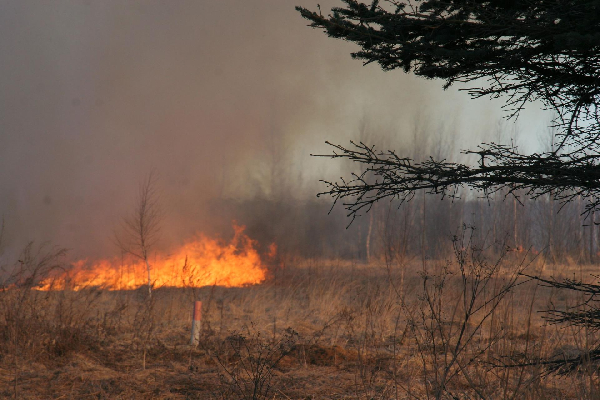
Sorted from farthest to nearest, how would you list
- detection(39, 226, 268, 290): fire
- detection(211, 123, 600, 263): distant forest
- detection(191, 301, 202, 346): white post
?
detection(211, 123, 600, 263): distant forest → detection(39, 226, 268, 290): fire → detection(191, 301, 202, 346): white post

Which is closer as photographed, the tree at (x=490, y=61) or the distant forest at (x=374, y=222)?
the tree at (x=490, y=61)

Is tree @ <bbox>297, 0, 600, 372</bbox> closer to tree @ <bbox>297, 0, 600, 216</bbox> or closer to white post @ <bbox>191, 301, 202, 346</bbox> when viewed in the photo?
tree @ <bbox>297, 0, 600, 216</bbox>

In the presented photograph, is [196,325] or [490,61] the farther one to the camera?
[196,325]

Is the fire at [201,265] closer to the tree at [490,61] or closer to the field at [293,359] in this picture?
the field at [293,359]

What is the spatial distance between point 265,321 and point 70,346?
11.7ft

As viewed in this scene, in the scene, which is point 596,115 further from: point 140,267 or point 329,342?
point 140,267

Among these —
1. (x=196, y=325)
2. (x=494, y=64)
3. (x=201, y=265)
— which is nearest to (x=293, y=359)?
(x=196, y=325)

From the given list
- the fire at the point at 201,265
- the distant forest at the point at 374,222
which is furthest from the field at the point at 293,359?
the distant forest at the point at 374,222

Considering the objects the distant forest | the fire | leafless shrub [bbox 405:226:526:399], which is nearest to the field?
leafless shrub [bbox 405:226:526:399]

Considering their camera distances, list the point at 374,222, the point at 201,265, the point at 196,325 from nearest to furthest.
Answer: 1. the point at 196,325
2. the point at 201,265
3. the point at 374,222

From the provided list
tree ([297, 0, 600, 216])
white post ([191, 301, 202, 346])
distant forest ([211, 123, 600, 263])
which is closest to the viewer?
tree ([297, 0, 600, 216])

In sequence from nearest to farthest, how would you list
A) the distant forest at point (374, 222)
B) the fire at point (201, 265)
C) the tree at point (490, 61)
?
the tree at point (490, 61)
the fire at point (201, 265)
the distant forest at point (374, 222)

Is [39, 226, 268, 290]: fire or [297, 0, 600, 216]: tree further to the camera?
[39, 226, 268, 290]: fire

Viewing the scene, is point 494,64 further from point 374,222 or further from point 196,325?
point 374,222
